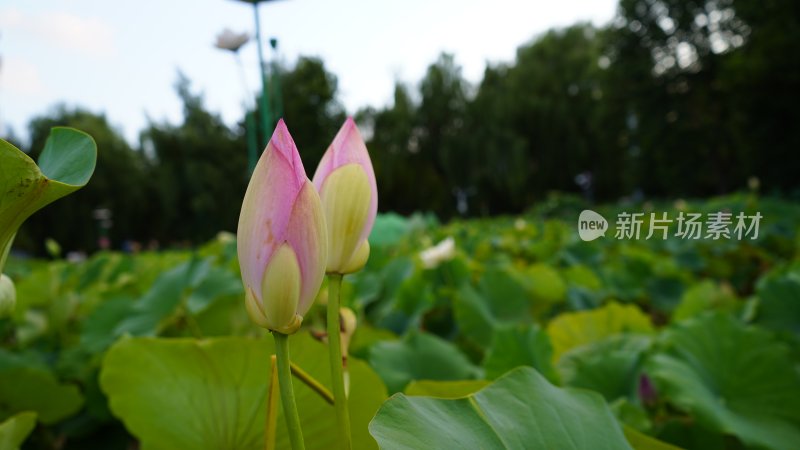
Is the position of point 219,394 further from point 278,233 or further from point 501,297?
point 501,297

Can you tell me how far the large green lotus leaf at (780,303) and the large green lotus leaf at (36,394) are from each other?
2.77 feet

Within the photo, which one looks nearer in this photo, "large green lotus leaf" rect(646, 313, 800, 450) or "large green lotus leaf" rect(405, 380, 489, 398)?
"large green lotus leaf" rect(405, 380, 489, 398)

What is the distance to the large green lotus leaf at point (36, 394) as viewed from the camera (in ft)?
1.79

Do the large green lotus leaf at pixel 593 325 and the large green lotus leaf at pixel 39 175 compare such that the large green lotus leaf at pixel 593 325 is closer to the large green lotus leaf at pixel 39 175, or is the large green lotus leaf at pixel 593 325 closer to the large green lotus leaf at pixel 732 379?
the large green lotus leaf at pixel 732 379

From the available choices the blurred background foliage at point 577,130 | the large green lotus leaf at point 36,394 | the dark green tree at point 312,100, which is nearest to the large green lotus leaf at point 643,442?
the large green lotus leaf at point 36,394

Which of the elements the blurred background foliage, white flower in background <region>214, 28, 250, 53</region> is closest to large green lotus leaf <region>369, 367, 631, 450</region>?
white flower in background <region>214, 28, 250, 53</region>

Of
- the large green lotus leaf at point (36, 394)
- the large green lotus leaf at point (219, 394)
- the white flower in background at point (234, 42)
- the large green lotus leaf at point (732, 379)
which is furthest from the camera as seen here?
the white flower in background at point (234, 42)

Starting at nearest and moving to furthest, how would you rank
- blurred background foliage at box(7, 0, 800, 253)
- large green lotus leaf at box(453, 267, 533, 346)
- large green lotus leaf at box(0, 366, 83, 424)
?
large green lotus leaf at box(0, 366, 83, 424) < large green lotus leaf at box(453, 267, 533, 346) < blurred background foliage at box(7, 0, 800, 253)

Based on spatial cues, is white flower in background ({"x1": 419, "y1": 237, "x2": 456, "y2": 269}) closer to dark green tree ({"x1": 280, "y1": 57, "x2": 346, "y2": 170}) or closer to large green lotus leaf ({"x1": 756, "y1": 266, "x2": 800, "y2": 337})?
dark green tree ({"x1": 280, "y1": 57, "x2": 346, "y2": 170})

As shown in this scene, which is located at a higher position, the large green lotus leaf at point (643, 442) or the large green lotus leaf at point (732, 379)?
the large green lotus leaf at point (643, 442)

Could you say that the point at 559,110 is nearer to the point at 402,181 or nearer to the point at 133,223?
the point at 402,181

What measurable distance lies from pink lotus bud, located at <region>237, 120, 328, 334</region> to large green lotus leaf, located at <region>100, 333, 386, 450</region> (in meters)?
0.11

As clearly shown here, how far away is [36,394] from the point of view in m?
0.56

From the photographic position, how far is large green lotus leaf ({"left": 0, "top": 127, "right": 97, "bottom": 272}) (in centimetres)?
22
